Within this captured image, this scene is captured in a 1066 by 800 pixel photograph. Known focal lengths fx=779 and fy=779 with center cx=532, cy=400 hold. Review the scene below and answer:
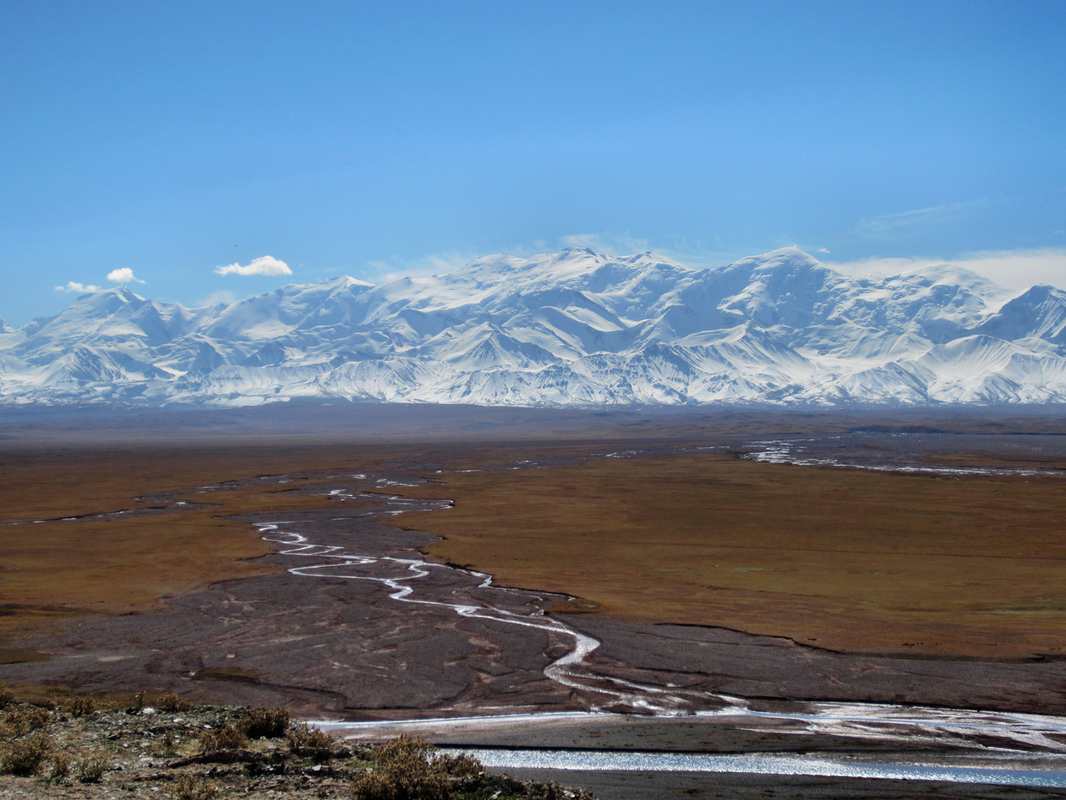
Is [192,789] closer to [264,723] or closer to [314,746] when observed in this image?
[314,746]

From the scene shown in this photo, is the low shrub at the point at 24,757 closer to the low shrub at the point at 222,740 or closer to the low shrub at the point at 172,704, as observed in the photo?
the low shrub at the point at 222,740

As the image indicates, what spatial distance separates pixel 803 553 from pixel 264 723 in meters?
34.3

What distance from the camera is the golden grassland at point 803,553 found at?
2822cm

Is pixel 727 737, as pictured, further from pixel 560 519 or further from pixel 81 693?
pixel 560 519

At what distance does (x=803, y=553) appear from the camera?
144 feet

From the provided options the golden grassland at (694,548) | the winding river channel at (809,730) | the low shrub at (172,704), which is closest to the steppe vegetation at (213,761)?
the low shrub at (172,704)

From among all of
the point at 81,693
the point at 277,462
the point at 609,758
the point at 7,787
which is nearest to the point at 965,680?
the point at 609,758

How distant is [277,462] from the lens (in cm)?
12238

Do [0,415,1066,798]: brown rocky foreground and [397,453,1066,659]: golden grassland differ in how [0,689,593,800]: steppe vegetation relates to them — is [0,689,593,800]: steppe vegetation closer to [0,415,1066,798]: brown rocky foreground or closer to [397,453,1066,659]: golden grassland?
[0,415,1066,798]: brown rocky foreground

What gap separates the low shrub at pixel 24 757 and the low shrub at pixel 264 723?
12.5 ft

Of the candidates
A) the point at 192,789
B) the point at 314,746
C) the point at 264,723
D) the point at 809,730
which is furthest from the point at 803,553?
the point at 192,789

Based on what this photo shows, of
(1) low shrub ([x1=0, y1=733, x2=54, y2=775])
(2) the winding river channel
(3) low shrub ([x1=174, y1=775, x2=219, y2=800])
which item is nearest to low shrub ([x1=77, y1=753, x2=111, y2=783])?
(1) low shrub ([x1=0, y1=733, x2=54, y2=775])

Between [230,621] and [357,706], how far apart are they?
1103 centimetres

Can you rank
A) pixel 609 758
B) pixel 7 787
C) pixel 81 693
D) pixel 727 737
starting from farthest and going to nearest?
pixel 81 693 → pixel 727 737 → pixel 609 758 → pixel 7 787
